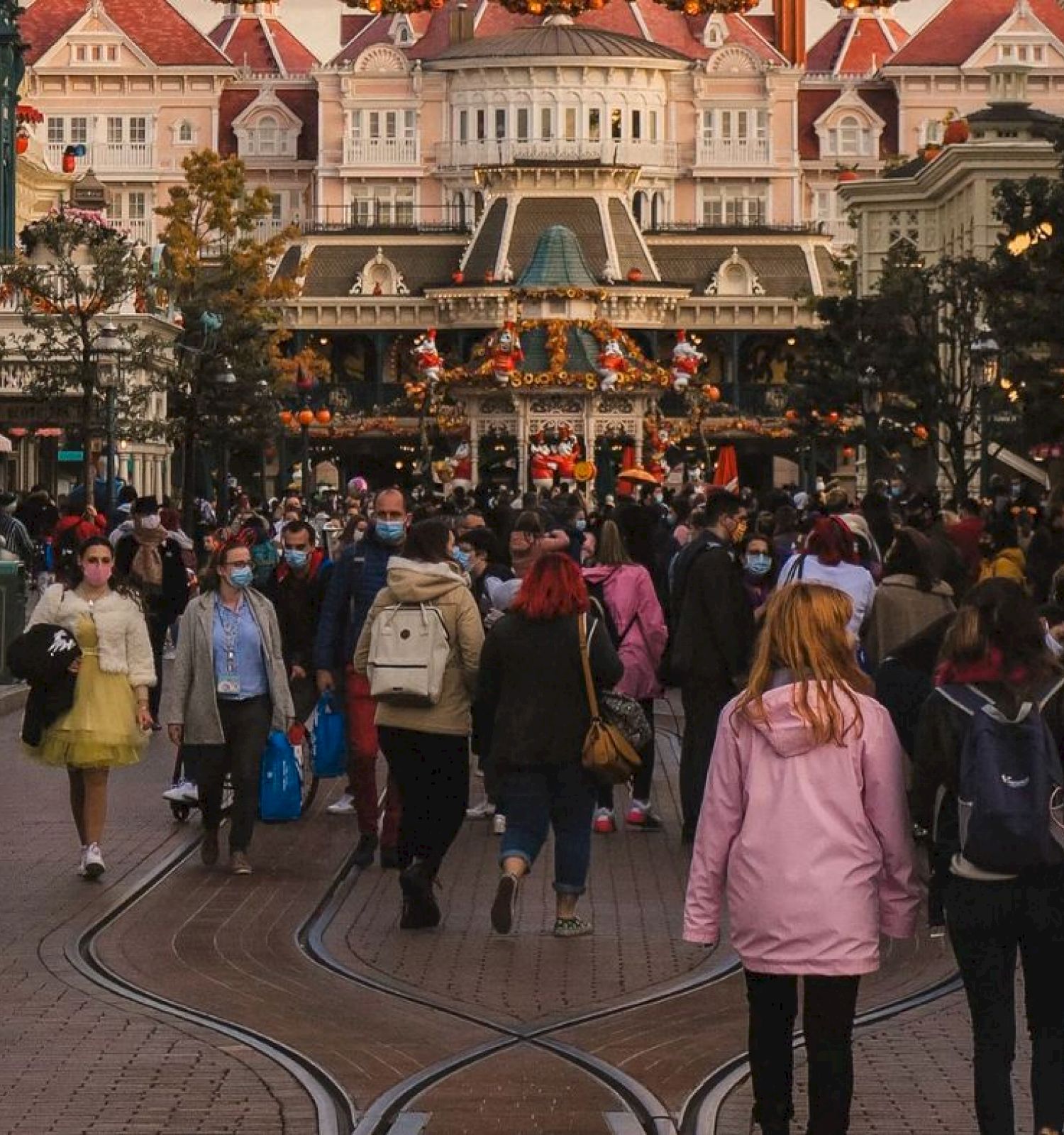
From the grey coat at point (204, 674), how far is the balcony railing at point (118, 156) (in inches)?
5006

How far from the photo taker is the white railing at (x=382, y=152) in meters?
142

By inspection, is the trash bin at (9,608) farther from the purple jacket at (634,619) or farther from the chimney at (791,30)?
the chimney at (791,30)

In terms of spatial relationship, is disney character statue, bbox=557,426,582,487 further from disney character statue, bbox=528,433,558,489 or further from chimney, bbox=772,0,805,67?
chimney, bbox=772,0,805,67

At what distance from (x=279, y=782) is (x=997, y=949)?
914cm

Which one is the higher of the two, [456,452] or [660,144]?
[660,144]

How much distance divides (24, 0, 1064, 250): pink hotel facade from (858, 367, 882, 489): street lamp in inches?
2909

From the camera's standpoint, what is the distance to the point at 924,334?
6012cm

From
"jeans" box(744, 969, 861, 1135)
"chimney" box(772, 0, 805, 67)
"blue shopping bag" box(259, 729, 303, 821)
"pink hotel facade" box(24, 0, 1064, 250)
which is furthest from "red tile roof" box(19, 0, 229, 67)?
"jeans" box(744, 969, 861, 1135)

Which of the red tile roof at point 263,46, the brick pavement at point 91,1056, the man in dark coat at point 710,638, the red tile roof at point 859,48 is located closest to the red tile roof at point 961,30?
the red tile roof at point 859,48

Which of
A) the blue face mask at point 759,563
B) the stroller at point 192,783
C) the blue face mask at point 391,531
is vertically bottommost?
the stroller at point 192,783

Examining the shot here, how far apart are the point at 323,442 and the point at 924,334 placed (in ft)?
189

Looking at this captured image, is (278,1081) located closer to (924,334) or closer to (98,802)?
(98,802)

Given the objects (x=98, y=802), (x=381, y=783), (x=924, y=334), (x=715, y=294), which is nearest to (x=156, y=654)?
(x=381, y=783)

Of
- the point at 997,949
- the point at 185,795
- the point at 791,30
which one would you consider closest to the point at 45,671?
the point at 185,795
